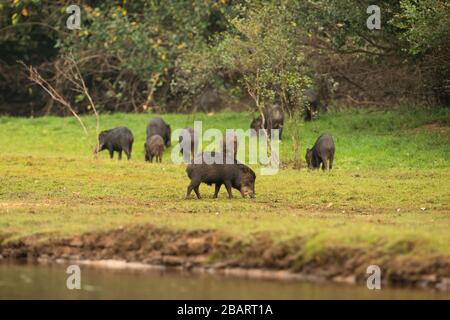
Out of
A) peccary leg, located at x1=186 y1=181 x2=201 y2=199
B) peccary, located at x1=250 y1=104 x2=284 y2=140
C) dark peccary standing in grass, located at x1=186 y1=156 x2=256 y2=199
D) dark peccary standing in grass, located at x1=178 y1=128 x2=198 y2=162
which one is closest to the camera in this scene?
dark peccary standing in grass, located at x1=186 y1=156 x2=256 y2=199

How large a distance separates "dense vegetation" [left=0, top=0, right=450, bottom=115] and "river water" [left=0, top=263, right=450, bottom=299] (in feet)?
34.3

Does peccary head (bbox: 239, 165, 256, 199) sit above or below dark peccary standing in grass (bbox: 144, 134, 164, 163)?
below

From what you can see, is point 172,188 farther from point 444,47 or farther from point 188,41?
point 188,41

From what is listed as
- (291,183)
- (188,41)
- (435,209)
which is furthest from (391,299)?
(188,41)

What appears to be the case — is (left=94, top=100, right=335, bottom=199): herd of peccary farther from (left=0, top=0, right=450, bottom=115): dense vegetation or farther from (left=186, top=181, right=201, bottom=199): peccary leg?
(left=0, top=0, right=450, bottom=115): dense vegetation

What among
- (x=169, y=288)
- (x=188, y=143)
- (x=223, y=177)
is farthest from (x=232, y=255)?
(x=188, y=143)

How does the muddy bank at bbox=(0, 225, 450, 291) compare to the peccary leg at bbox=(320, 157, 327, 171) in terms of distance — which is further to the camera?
the peccary leg at bbox=(320, 157, 327, 171)

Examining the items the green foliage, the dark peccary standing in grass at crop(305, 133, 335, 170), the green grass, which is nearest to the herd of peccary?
the dark peccary standing in grass at crop(305, 133, 335, 170)

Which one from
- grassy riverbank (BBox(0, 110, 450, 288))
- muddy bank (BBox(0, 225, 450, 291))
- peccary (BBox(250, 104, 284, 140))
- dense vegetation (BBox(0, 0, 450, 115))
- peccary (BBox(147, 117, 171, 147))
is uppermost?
dense vegetation (BBox(0, 0, 450, 115))

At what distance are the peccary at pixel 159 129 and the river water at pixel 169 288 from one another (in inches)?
610

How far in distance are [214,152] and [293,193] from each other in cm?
201

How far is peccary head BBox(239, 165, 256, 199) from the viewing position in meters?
19.2

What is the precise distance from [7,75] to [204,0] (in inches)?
349

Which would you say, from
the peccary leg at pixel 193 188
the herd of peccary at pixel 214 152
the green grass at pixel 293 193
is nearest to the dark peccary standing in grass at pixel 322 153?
the herd of peccary at pixel 214 152
